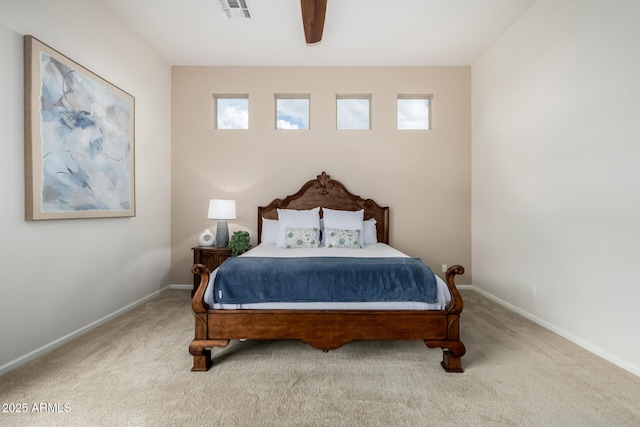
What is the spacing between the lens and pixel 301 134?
13.9 ft

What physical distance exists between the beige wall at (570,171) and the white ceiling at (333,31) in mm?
477

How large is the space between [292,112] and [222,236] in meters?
2.00

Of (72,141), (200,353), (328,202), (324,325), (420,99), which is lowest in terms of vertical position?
(200,353)

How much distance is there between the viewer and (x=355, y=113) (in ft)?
14.3

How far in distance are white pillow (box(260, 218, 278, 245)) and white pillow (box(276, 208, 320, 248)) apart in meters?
0.12

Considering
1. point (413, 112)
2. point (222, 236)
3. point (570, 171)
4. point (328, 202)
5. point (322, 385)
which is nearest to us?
point (322, 385)

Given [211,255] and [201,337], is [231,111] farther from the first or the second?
[201,337]

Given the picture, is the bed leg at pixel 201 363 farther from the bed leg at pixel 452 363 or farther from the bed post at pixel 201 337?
the bed leg at pixel 452 363

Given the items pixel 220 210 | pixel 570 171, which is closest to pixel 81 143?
Answer: pixel 220 210

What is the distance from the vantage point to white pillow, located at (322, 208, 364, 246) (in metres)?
3.67

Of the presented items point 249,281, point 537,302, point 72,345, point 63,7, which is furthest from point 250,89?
point 537,302

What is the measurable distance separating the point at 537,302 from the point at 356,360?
2.01m

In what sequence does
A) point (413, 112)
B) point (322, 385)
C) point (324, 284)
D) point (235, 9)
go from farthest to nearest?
point (413, 112) → point (235, 9) → point (324, 284) → point (322, 385)

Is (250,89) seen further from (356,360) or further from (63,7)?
(356,360)
